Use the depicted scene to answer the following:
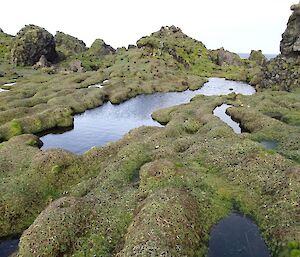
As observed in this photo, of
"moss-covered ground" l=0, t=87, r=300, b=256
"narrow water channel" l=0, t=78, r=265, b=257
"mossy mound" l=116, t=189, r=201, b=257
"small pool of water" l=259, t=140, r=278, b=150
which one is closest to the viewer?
"mossy mound" l=116, t=189, r=201, b=257

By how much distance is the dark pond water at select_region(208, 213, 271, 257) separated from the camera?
1457 inches

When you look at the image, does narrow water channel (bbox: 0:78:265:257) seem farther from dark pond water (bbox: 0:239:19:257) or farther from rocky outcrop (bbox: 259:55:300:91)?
rocky outcrop (bbox: 259:55:300:91)

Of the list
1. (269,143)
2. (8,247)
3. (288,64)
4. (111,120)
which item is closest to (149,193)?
(8,247)

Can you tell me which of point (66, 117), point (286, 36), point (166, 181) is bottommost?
point (66, 117)

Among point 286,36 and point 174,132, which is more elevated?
point 286,36

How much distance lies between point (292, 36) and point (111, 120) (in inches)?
3192

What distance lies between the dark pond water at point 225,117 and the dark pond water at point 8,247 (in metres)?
55.2

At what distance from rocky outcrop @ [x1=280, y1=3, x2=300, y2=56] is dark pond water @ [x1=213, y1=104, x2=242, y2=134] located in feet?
146

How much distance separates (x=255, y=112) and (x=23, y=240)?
67981mm

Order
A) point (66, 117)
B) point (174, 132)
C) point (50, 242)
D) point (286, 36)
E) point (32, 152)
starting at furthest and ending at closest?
1. point (286, 36)
2. point (66, 117)
3. point (174, 132)
4. point (32, 152)
5. point (50, 242)

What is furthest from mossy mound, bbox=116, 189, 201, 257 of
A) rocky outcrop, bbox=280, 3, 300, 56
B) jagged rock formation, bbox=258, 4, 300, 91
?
rocky outcrop, bbox=280, 3, 300, 56

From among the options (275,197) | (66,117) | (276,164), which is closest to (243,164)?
(276,164)

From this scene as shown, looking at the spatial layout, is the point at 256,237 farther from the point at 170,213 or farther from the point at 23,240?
the point at 23,240

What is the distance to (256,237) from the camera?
39375 millimetres
